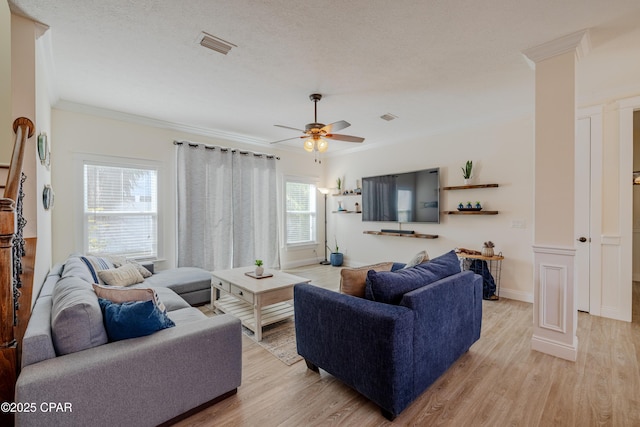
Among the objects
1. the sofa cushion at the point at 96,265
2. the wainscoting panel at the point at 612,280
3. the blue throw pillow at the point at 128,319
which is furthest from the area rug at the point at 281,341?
the wainscoting panel at the point at 612,280

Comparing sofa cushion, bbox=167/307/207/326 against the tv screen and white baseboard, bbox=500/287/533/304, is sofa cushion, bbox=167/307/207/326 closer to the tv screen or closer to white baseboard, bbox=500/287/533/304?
the tv screen

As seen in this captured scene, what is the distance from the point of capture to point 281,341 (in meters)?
2.90

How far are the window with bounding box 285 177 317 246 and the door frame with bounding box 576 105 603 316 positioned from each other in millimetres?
4841

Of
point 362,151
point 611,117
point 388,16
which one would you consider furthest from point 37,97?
point 611,117

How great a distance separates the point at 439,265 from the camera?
2.41 m

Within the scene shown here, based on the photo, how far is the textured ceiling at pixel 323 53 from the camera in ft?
6.79

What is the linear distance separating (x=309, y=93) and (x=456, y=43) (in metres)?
1.67

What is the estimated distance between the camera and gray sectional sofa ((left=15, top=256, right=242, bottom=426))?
138cm

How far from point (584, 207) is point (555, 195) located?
1.57 metres

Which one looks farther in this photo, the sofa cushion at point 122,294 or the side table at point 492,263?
the side table at point 492,263

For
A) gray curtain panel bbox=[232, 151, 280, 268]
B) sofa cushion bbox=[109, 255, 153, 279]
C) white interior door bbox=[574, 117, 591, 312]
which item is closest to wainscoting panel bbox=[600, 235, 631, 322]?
white interior door bbox=[574, 117, 591, 312]

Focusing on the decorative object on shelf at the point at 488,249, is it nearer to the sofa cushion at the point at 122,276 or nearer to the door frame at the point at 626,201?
the door frame at the point at 626,201

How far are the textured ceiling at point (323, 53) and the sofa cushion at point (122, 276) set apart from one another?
212 centimetres

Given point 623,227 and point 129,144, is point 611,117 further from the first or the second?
point 129,144
